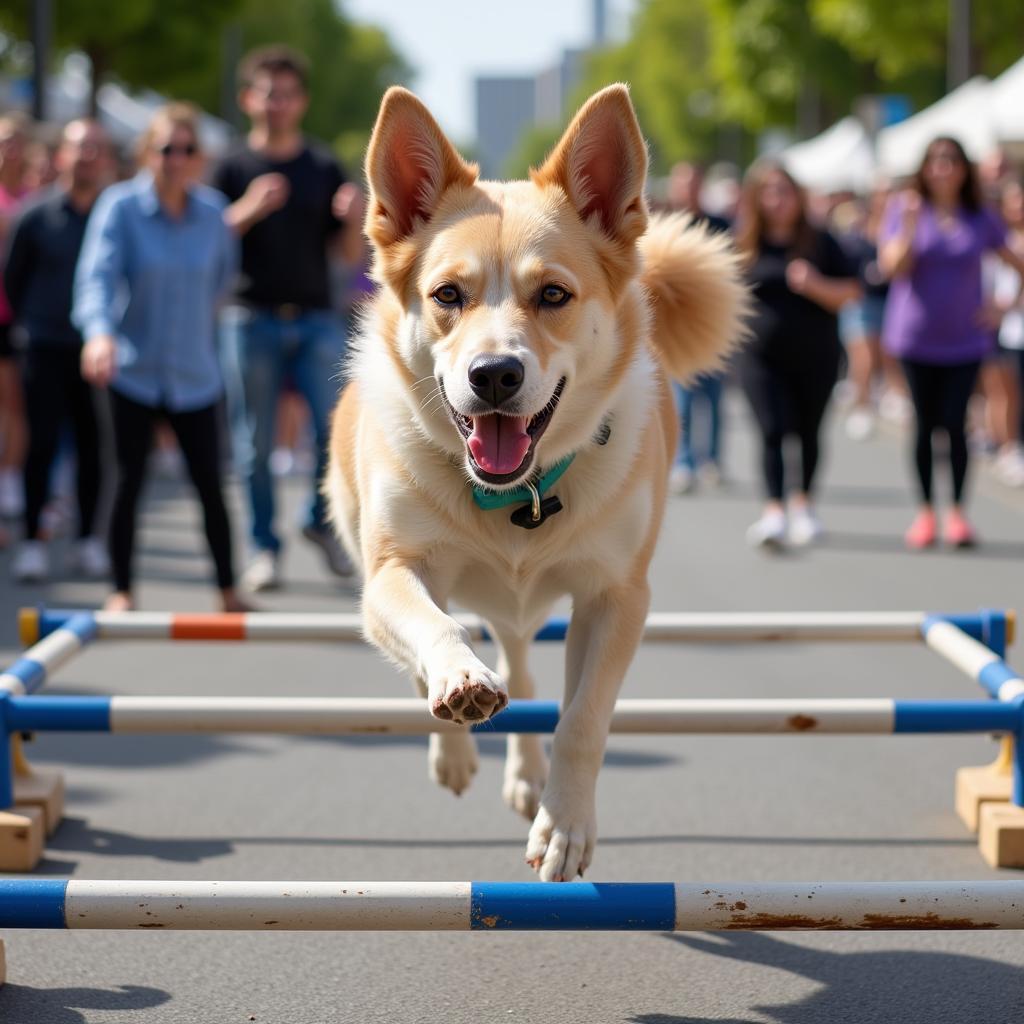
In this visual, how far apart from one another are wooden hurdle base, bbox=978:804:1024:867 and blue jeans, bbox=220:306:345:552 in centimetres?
497

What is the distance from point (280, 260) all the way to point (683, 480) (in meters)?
5.54

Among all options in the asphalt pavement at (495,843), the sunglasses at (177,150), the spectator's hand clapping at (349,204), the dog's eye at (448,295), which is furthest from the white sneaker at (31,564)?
the dog's eye at (448,295)

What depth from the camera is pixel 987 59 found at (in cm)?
3872

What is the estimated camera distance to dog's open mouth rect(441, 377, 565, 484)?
4.00 m

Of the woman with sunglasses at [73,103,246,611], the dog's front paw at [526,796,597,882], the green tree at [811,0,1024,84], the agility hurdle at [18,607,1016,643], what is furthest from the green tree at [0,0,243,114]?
the dog's front paw at [526,796,597,882]

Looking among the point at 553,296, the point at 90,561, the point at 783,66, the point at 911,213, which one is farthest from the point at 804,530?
the point at 783,66

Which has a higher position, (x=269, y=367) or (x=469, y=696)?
(x=269, y=367)

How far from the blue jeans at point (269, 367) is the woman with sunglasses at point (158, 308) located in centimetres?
90

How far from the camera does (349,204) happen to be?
8.88 meters

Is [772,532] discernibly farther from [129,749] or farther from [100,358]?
[129,749]

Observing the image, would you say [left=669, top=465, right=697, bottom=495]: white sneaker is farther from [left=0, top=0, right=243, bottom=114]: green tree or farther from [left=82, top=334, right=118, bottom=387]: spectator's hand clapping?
[left=0, top=0, right=243, bottom=114]: green tree

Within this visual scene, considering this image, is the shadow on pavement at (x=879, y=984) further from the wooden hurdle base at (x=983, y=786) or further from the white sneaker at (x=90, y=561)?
the white sneaker at (x=90, y=561)

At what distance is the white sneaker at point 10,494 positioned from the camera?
11.8 metres

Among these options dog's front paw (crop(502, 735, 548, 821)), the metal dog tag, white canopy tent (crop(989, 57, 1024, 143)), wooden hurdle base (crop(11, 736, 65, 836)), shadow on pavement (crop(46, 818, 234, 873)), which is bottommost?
shadow on pavement (crop(46, 818, 234, 873))
